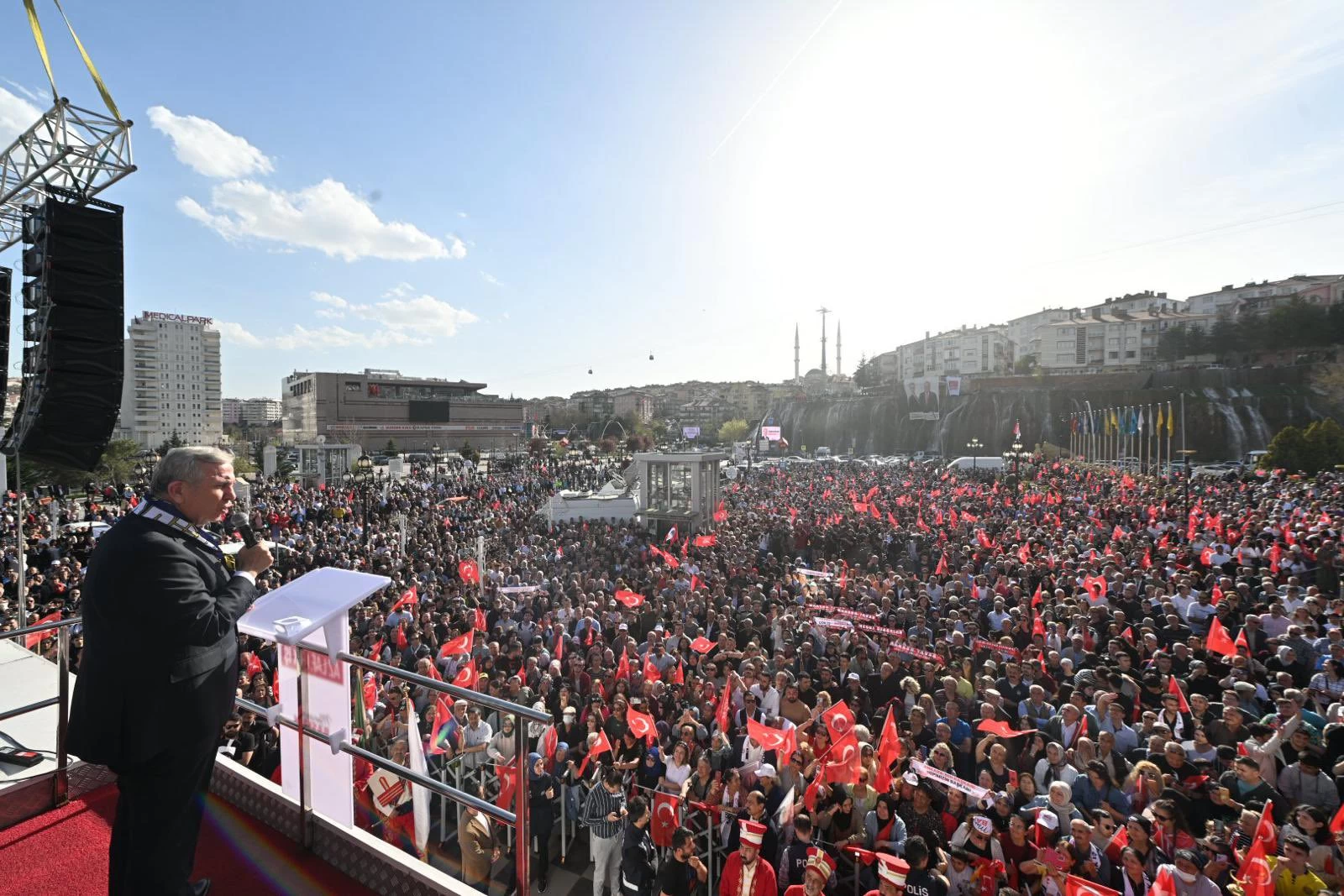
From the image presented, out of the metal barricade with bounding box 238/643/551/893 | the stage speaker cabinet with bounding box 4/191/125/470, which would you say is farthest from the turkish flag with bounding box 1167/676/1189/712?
the stage speaker cabinet with bounding box 4/191/125/470

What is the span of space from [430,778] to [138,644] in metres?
1.16

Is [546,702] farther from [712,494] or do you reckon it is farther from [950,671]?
[712,494]

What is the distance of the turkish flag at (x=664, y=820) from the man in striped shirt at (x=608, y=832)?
0.94 ft

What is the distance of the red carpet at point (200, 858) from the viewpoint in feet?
8.79

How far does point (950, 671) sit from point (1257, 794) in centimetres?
302

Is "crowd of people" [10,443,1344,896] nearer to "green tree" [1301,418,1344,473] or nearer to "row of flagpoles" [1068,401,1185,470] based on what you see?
"row of flagpoles" [1068,401,1185,470]

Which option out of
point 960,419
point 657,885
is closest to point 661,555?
point 657,885

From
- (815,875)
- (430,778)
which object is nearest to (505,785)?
(815,875)

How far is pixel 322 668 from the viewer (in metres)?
2.98

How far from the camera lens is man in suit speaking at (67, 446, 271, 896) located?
6.56 ft

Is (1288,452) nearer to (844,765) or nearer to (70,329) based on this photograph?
(844,765)

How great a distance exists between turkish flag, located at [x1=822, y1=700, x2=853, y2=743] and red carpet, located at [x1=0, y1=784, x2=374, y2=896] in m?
4.72

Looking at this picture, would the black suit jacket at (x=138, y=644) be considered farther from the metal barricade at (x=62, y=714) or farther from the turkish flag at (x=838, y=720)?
the turkish flag at (x=838, y=720)

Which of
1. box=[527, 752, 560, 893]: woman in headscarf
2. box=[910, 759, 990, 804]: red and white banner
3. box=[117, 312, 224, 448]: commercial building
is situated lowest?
box=[527, 752, 560, 893]: woman in headscarf
